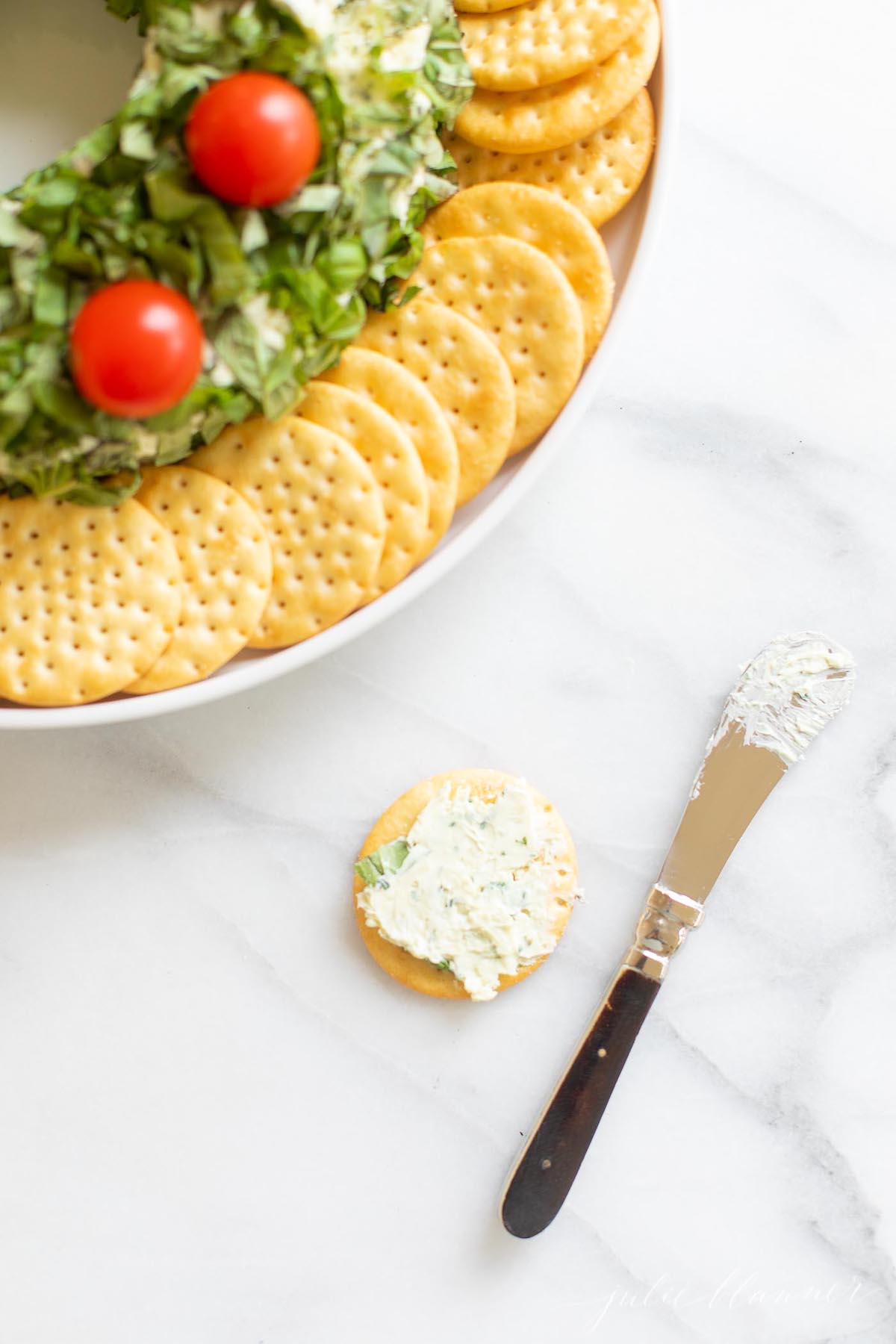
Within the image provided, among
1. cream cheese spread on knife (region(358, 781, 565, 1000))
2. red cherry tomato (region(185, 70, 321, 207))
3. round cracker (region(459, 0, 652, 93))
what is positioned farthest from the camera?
cream cheese spread on knife (region(358, 781, 565, 1000))

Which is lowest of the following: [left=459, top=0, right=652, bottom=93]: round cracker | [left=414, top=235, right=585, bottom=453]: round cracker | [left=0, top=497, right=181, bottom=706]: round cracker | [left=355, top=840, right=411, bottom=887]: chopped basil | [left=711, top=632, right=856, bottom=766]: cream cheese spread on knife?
[left=355, top=840, right=411, bottom=887]: chopped basil

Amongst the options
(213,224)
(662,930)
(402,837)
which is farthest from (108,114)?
(662,930)

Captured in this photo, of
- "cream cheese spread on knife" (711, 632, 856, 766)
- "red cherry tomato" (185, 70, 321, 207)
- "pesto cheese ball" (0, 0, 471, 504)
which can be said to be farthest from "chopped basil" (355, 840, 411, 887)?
"red cherry tomato" (185, 70, 321, 207)

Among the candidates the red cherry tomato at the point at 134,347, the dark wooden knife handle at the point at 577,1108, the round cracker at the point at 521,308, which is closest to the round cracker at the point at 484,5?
the round cracker at the point at 521,308

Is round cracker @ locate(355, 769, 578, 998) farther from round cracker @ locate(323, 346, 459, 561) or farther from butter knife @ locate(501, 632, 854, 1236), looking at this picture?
round cracker @ locate(323, 346, 459, 561)

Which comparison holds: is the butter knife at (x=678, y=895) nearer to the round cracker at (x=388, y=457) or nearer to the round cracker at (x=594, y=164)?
the round cracker at (x=388, y=457)

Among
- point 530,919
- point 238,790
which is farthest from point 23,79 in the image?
point 530,919
